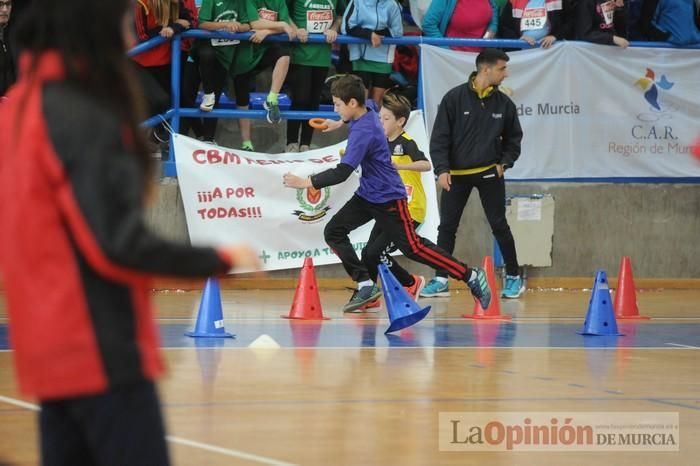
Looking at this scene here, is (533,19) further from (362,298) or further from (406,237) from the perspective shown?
(406,237)

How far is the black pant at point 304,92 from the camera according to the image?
15.0 metres

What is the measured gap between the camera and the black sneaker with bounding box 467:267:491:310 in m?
11.1

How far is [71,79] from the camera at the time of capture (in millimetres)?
3000

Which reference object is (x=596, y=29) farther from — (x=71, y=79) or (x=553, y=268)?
(x=71, y=79)

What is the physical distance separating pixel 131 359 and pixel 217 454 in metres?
2.51

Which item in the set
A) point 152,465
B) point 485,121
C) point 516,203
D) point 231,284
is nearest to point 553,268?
point 516,203

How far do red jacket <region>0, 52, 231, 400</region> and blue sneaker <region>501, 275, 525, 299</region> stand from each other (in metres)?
11.1

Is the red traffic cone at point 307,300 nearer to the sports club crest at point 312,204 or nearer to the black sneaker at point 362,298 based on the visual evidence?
the black sneaker at point 362,298

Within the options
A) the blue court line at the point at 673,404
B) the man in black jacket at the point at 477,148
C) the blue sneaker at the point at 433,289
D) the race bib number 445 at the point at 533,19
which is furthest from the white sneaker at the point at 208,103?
the blue court line at the point at 673,404

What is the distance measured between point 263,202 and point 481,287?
4016 mm

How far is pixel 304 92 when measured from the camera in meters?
15.0

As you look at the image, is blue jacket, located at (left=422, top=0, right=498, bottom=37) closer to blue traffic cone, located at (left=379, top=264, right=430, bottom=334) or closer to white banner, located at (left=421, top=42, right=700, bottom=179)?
white banner, located at (left=421, top=42, right=700, bottom=179)

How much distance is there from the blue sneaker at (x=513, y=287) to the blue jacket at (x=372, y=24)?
311 cm

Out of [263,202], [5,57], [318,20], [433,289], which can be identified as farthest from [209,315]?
[318,20]
